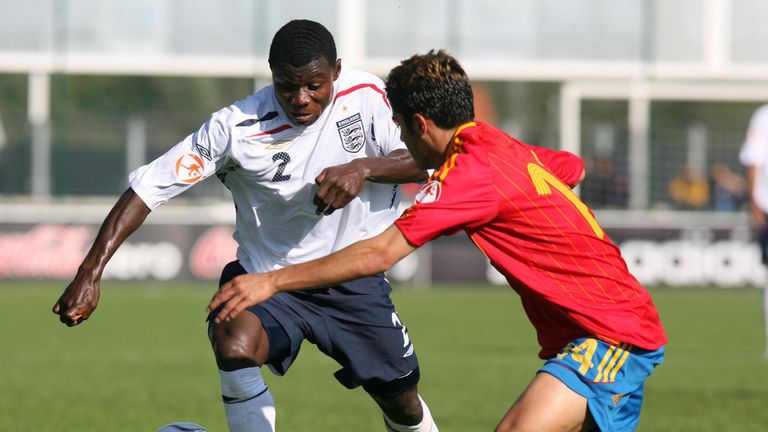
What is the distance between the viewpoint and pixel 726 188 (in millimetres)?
24719

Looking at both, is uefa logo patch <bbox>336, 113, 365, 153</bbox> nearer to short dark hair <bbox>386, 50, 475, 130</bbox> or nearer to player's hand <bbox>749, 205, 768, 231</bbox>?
short dark hair <bbox>386, 50, 475, 130</bbox>

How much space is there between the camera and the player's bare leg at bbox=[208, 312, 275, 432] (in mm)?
6043

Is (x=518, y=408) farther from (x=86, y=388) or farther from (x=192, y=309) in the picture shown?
(x=192, y=309)

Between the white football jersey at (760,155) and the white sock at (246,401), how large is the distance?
752 centimetres

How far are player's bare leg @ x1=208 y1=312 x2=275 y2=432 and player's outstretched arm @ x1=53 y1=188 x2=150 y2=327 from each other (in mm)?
586

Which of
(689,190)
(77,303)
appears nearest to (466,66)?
(689,190)

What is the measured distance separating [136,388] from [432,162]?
6.04 metres

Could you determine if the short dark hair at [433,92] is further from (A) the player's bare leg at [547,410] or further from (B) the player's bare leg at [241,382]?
(B) the player's bare leg at [241,382]

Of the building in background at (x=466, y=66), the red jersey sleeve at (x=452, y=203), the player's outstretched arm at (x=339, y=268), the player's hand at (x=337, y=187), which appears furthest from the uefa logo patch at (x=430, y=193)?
the building in background at (x=466, y=66)

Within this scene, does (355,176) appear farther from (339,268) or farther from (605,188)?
(605,188)

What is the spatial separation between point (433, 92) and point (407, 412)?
219 centimetres

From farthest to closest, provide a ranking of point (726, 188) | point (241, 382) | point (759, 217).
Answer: point (726, 188) → point (759, 217) → point (241, 382)

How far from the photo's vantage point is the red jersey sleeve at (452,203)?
5023 mm

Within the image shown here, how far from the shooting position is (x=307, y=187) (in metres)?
6.50
